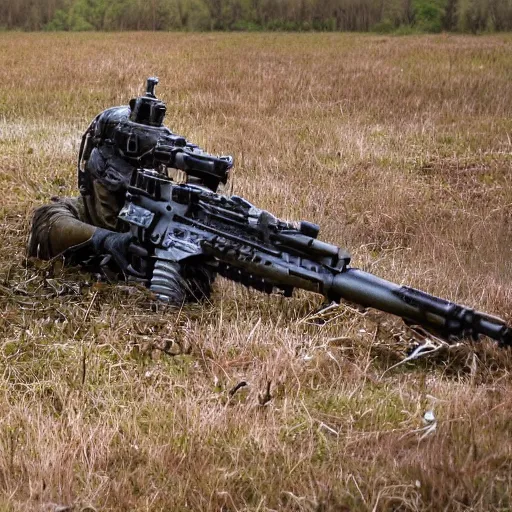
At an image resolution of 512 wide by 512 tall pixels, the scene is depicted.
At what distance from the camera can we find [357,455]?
132 inches

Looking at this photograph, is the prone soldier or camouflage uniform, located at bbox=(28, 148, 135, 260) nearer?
the prone soldier

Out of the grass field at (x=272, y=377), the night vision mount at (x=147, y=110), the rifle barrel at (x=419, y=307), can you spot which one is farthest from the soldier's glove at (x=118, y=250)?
the rifle barrel at (x=419, y=307)

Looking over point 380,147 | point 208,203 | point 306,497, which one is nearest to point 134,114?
point 208,203

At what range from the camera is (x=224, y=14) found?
130 feet

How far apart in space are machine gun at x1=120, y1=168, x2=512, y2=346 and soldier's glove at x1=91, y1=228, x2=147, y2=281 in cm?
8

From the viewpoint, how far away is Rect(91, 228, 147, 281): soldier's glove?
495 centimetres

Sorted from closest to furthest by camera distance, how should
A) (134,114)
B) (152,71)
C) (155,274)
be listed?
1. (155,274)
2. (134,114)
3. (152,71)

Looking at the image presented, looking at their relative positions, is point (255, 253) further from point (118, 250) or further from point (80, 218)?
point (80, 218)

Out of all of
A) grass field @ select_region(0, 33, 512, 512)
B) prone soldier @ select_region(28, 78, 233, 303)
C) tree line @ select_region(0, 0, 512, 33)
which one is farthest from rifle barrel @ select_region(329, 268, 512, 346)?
tree line @ select_region(0, 0, 512, 33)

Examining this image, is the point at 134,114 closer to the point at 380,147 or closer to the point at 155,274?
the point at 155,274

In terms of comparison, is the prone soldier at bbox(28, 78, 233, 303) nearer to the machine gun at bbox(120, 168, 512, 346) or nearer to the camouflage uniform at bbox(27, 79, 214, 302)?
the camouflage uniform at bbox(27, 79, 214, 302)

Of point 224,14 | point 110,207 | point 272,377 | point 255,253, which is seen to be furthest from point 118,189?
point 224,14

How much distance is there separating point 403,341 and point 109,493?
6.34ft

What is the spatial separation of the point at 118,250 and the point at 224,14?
36.7 m
